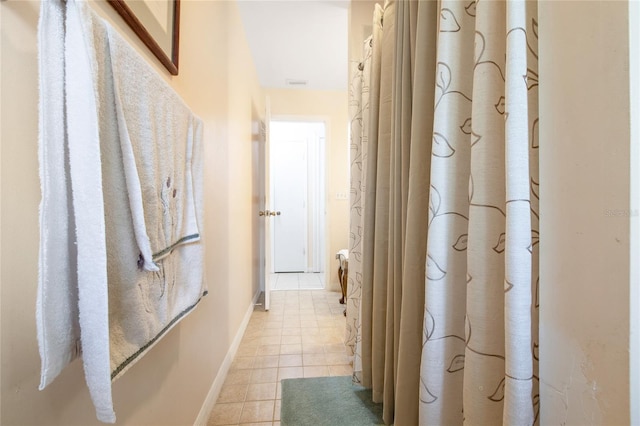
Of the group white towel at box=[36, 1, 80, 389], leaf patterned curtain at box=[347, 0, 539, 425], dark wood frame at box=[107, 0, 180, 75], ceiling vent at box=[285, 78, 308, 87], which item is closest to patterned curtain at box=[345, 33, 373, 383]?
leaf patterned curtain at box=[347, 0, 539, 425]

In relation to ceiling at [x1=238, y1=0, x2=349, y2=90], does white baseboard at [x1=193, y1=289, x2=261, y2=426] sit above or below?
below

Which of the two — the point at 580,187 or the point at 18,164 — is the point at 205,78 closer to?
the point at 18,164

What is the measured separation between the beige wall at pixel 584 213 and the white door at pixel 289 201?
3691 millimetres

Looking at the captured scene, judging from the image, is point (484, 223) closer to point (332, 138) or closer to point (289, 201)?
point (332, 138)

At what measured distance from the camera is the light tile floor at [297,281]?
3.34m

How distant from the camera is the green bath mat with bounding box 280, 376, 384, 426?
1.23m

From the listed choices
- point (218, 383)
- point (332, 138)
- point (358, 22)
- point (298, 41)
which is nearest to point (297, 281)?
point (332, 138)

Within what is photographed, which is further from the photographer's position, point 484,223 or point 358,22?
point 358,22

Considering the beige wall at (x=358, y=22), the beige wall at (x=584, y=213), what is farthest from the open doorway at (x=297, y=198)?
the beige wall at (x=584, y=213)

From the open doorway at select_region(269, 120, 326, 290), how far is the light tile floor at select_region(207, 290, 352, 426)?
4.41 feet

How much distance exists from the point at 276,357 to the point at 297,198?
265cm

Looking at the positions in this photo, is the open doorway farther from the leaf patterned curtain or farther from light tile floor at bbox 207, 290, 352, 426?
the leaf patterned curtain

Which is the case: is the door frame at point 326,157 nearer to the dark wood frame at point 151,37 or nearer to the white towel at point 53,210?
the dark wood frame at point 151,37

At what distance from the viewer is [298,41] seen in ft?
7.52
